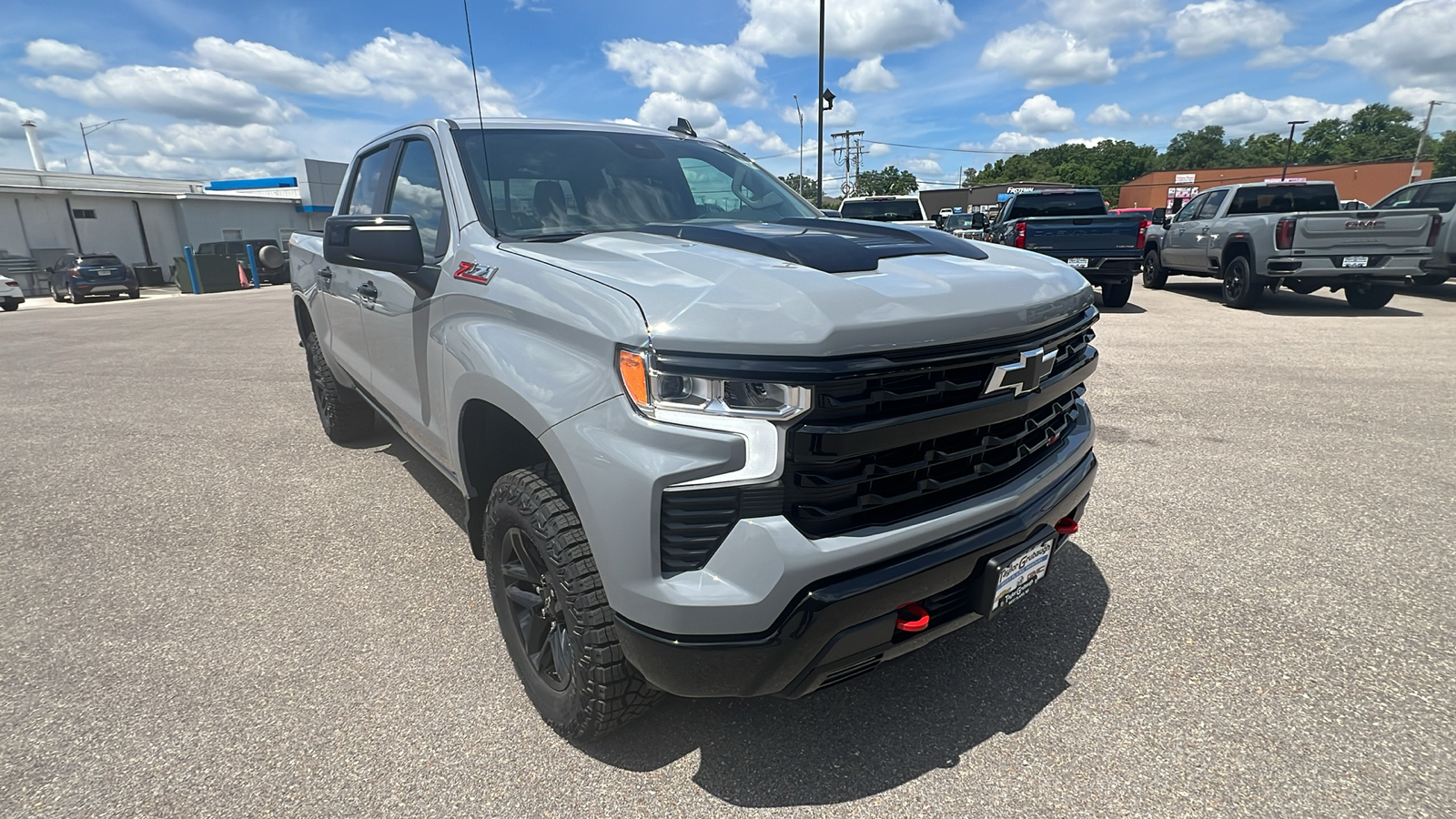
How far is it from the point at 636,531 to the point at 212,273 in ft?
98.7

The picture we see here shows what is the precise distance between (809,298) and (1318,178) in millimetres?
79770

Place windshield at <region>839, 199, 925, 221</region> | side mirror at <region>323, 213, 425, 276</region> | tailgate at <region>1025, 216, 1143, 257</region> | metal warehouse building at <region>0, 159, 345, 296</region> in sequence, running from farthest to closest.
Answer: metal warehouse building at <region>0, 159, 345, 296</region> → windshield at <region>839, 199, 925, 221</region> → tailgate at <region>1025, 216, 1143, 257</region> → side mirror at <region>323, 213, 425, 276</region>

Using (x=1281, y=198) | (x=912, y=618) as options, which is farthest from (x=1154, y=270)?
(x=912, y=618)

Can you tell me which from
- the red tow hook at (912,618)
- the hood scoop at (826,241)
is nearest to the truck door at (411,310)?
the hood scoop at (826,241)

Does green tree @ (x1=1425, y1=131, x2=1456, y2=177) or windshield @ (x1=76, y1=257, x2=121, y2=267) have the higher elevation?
green tree @ (x1=1425, y1=131, x2=1456, y2=177)

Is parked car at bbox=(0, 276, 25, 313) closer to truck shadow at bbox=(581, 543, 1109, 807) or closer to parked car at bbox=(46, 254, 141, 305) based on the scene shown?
parked car at bbox=(46, 254, 141, 305)

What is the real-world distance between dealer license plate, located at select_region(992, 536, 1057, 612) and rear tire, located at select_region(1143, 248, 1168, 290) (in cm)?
1388

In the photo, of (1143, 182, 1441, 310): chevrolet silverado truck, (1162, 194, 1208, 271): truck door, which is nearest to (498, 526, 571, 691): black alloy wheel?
(1143, 182, 1441, 310): chevrolet silverado truck

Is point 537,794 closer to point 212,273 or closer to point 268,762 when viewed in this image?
point 268,762

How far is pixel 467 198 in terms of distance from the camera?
2635 mm

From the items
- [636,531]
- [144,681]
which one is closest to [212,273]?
[144,681]

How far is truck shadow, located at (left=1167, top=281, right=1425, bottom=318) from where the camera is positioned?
1048 cm

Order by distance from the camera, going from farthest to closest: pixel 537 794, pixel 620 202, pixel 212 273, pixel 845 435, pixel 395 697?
pixel 212 273, pixel 620 202, pixel 395 697, pixel 537 794, pixel 845 435

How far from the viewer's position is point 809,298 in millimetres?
1665
